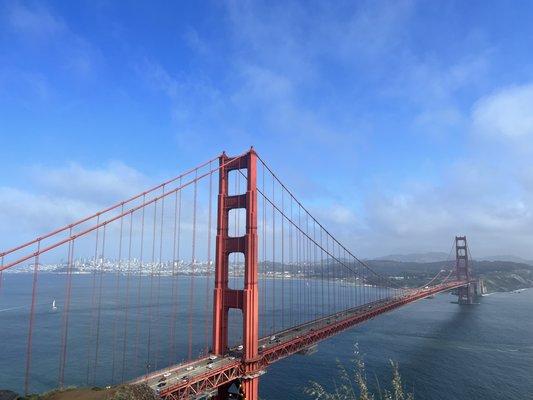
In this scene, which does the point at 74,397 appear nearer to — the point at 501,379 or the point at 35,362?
the point at 35,362

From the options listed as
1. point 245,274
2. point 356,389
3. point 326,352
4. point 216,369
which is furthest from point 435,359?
point 216,369

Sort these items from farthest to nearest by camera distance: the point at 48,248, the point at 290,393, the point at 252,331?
1. the point at 290,393
2. the point at 252,331
3. the point at 48,248

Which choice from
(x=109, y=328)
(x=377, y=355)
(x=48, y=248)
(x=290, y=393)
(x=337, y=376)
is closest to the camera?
(x=48, y=248)

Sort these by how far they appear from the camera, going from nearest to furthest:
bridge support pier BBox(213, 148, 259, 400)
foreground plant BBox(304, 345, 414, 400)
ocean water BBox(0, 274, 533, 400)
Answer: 1. foreground plant BBox(304, 345, 414, 400)
2. bridge support pier BBox(213, 148, 259, 400)
3. ocean water BBox(0, 274, 533, 400)

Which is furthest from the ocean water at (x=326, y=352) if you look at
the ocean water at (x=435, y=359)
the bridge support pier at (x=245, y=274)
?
the bridge support pier at (x=245, y=274)

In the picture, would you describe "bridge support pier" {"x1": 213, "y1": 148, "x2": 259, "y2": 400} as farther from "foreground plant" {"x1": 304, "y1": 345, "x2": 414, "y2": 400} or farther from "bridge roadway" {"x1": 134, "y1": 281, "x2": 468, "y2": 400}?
"foreground plant" {"x1": 304, "y1": 345, "x2": 414, "y2": 400}

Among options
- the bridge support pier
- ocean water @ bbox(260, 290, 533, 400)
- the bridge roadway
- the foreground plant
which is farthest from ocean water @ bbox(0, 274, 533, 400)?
the foreground plant

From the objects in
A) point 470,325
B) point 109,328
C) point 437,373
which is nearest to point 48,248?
A: point 437,373
